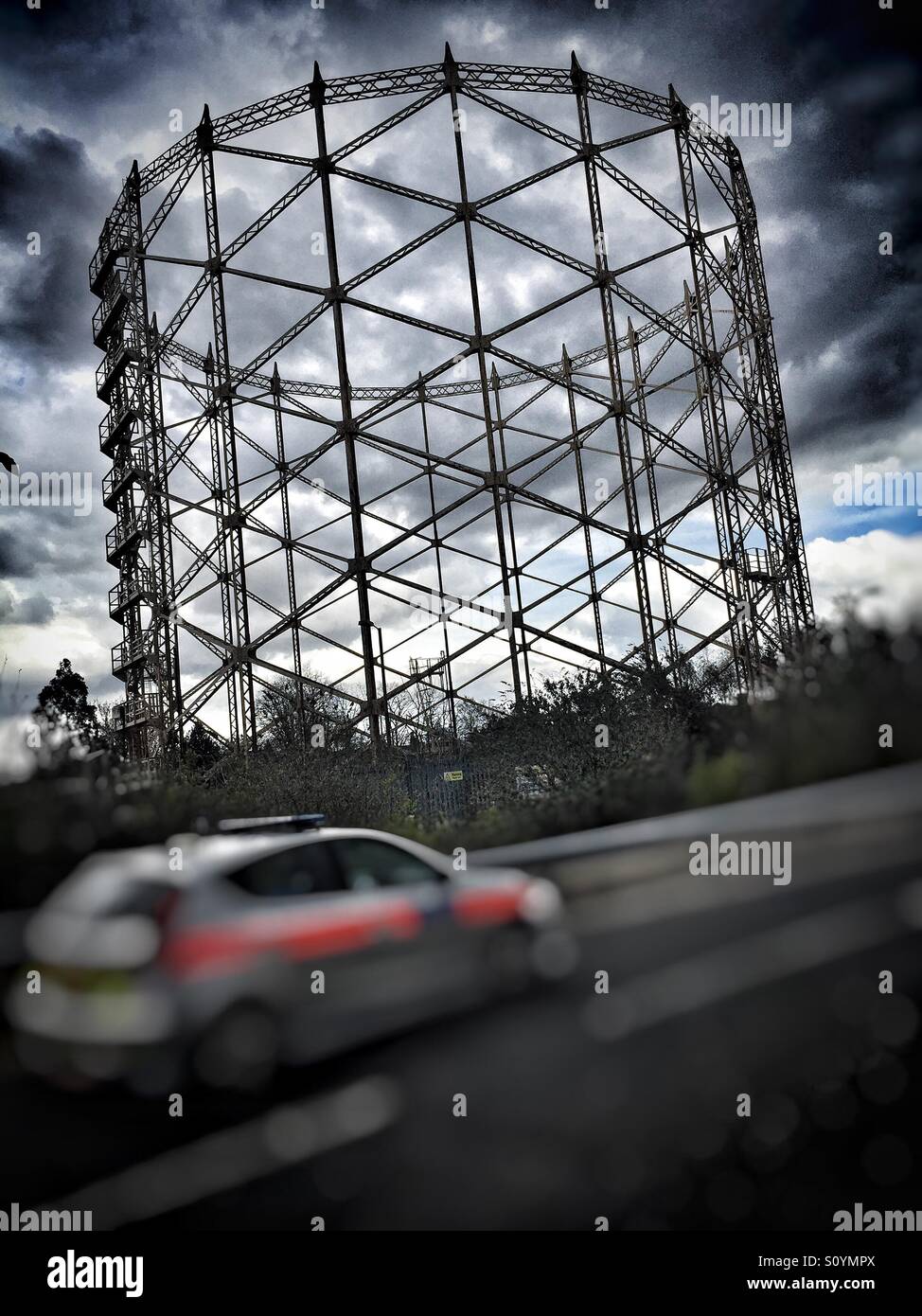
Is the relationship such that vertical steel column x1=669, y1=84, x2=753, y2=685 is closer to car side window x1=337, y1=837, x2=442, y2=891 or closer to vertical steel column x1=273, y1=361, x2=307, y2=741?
vertical steel column x1=273, y1=361, x2=307, y2=741

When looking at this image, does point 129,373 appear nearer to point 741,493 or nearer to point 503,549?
point 503,549

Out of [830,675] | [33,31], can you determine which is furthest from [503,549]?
[830,675]

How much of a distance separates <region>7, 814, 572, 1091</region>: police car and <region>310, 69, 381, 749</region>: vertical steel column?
28.7 ft

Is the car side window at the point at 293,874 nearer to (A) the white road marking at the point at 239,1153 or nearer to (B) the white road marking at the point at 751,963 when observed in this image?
(A) the white road marking at the point at 239,1153

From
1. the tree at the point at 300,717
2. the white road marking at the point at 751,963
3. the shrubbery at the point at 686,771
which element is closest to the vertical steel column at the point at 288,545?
the tree at the point at 300,717

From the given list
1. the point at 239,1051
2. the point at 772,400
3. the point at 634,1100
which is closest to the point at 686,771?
the point at 634,1100

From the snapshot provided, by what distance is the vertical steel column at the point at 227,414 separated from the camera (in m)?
14.4

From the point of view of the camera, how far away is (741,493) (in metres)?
16.2

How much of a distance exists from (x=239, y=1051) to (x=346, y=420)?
38.0ft

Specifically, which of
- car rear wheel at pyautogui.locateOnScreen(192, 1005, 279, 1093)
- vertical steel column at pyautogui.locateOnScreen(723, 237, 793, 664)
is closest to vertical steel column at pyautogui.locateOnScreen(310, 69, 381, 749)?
vertical steel column at pyautogui.locateOnScreen(723, 237, 793, 664)

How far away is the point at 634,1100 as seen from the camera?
293 cm

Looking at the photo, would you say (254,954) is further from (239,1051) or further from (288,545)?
(288,545)

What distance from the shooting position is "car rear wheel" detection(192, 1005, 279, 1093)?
9.98ft
